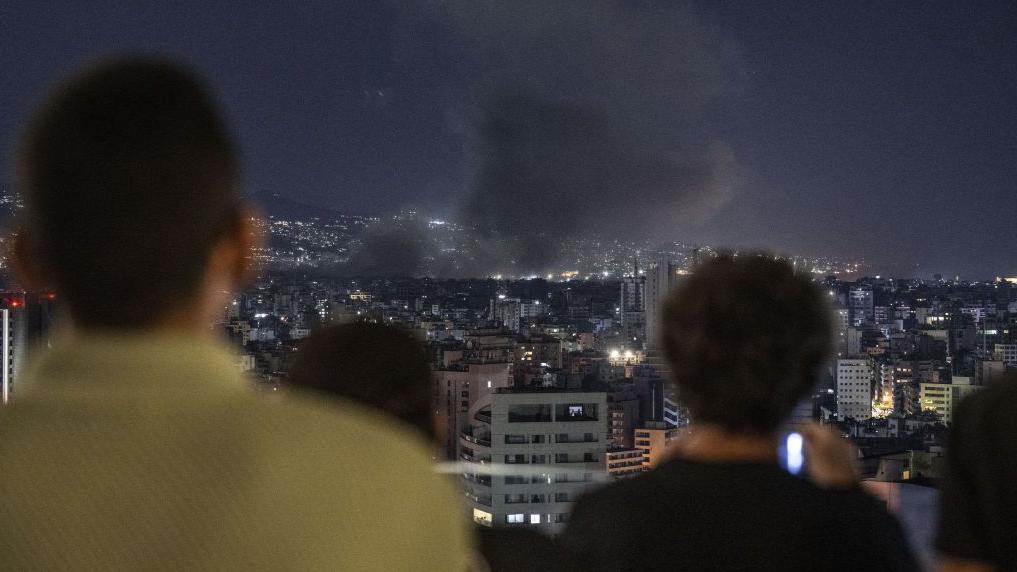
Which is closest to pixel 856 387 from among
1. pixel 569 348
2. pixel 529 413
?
pixel 569 348

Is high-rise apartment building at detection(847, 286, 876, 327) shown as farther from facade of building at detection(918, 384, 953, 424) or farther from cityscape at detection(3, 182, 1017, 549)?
facade of building at detection(918, 384, 953, 424)

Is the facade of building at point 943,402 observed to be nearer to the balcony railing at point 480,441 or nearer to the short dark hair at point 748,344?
→ the short dark hair at point 748,344

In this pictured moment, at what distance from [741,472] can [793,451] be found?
14cm

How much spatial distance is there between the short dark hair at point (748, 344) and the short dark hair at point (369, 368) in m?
0.30

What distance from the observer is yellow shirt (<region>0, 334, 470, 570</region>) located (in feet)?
1.27

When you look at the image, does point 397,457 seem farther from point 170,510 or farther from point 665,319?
point 665,319

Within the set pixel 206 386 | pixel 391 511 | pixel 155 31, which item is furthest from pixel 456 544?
pixel 155 31

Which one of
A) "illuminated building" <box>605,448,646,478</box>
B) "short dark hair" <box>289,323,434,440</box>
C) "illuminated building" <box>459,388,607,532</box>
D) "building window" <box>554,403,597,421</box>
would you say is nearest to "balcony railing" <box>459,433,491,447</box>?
"illuminated building" <box>459,388,607,532</box>

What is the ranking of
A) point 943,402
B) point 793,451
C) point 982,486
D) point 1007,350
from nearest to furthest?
point 982,486, point 793,451, point 943,402, point 1007,350

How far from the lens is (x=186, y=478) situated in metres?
0.39

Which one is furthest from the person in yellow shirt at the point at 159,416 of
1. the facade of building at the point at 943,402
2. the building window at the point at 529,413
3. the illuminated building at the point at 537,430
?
the building window at the point at 529,413

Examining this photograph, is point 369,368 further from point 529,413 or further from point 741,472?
point 529,413

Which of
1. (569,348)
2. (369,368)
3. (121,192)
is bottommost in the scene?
(569,348)

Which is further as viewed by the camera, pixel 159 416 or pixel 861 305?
pixel 861 305
